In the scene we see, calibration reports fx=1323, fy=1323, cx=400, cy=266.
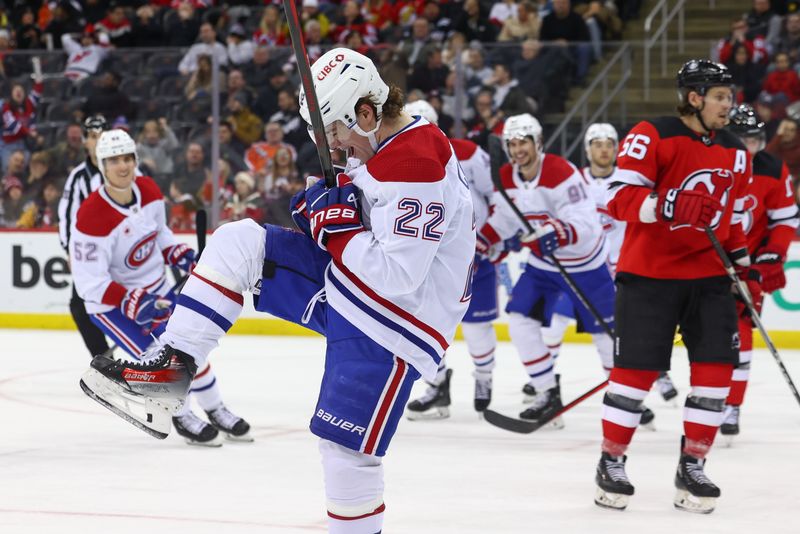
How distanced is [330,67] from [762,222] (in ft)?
9.46

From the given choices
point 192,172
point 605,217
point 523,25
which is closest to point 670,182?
point 605,217

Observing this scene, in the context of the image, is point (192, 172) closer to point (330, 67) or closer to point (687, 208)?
point (687, 208)

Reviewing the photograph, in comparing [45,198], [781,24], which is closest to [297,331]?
[45,198]

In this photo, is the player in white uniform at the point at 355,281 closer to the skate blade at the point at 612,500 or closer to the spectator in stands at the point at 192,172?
the skate blade at the point at 612,500

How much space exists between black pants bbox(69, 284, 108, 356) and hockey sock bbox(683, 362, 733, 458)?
322cm

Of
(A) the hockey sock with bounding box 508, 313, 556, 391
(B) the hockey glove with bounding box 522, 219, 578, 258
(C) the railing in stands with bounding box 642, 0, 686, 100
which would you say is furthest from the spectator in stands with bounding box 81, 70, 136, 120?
(B) the hockey glove with bounding box 522, 219, 578, 258

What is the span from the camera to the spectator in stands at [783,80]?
852 centimetres

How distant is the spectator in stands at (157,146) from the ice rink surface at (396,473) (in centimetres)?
273

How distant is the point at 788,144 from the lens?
8.32 m

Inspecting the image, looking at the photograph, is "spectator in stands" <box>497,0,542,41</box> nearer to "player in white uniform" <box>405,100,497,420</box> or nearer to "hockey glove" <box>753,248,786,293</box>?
"player in white uniform" <box>405,100,497,420</box>

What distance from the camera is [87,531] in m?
3.51

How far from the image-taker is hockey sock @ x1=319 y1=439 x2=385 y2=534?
2734 millimetres

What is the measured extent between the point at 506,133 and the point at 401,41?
578cm

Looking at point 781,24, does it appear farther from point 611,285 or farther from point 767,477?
point 767,477
